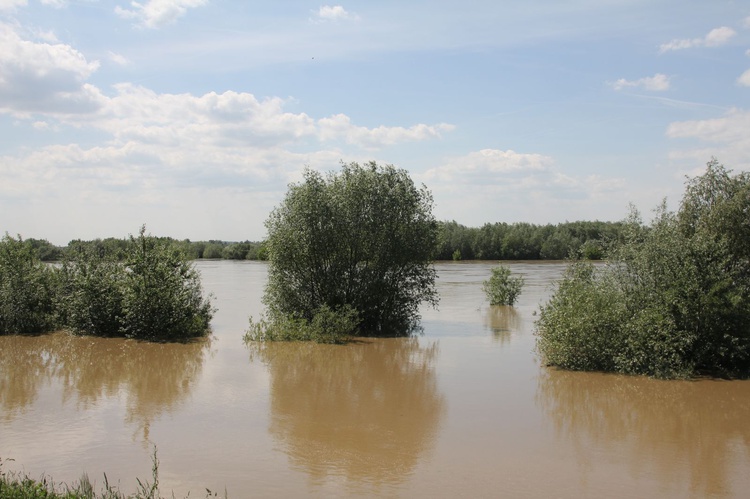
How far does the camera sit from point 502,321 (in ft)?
97.1

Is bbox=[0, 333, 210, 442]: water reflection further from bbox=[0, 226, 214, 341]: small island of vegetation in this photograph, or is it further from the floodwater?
bbox=[0, 226, 214, 341]: small island of vegetation

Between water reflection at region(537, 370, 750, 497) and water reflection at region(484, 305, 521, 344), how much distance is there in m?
7.26

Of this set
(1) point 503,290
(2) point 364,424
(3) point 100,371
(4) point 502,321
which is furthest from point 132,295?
(1) point 503,290

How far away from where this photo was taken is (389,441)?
12039 mm

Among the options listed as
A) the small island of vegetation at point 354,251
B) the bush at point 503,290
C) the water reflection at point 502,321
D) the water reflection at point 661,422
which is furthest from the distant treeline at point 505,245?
the water reflection at point 661,422

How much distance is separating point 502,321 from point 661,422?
16230 mm

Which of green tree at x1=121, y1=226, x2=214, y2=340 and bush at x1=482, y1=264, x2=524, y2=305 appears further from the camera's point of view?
bush at x1=482, y1=264, x2=524, y2=305

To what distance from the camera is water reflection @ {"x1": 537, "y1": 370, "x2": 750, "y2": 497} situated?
10.6 metres

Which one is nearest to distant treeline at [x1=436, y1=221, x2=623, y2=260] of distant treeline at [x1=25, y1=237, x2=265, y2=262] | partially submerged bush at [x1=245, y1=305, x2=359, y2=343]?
distant treeline at [x1=25, y1=237, x2=265, y2=262]

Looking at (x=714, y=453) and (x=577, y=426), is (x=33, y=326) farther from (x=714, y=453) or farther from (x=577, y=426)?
(x=714, y=453)

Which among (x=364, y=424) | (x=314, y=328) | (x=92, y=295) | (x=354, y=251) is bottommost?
(x=364, y=424)

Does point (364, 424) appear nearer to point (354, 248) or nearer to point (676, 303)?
point (676, 303)

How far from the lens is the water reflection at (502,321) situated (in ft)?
83.7

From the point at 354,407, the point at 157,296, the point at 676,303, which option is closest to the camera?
the point at 354,407
